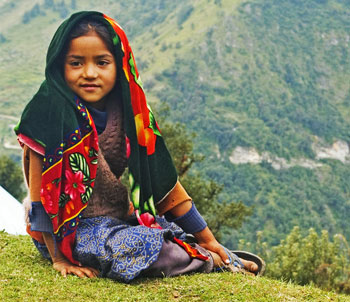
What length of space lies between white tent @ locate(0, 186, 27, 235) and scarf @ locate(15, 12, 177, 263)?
71.8 inches

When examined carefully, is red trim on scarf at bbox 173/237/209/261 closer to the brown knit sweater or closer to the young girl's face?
the brown knit sweater

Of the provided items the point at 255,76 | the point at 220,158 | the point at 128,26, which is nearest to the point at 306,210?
the point at 220,158

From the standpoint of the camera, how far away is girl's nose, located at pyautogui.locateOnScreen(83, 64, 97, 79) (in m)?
3.05

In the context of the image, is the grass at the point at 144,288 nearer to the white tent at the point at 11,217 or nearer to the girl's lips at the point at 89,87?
the girl's lips at the point at 89,87

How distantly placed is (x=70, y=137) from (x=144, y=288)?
1.01m

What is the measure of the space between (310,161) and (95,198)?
66309 mm

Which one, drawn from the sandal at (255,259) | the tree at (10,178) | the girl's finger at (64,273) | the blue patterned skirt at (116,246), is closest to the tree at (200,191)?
the tree at (10,178)

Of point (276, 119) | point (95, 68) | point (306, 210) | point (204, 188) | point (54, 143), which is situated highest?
point (95, 68)

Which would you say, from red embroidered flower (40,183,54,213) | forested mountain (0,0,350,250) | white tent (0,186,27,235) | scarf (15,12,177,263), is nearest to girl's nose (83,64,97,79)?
scarf (15,12,177,263)

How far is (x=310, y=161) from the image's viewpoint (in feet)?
219

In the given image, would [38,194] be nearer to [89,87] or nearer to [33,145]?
[33,145]

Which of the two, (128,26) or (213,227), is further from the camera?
(128,26)

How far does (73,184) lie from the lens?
118 inches

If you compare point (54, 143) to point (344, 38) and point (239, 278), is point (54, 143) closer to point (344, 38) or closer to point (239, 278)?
point (239, 278)
